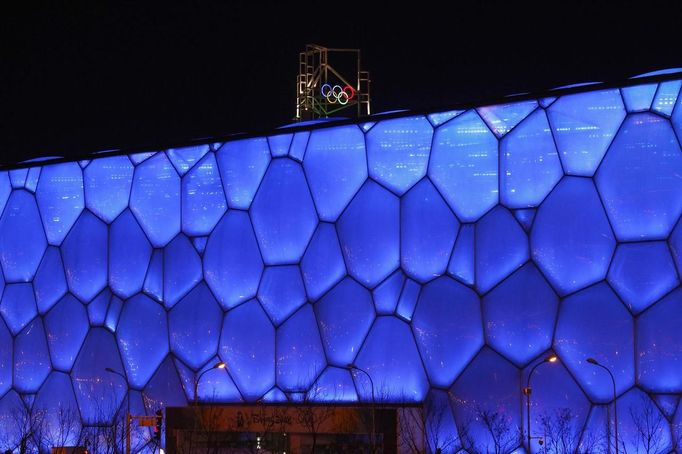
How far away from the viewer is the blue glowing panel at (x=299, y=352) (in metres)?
39.4

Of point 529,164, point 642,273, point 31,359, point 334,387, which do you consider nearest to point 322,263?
point 334,387

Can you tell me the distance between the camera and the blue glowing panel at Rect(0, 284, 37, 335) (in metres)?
46.6

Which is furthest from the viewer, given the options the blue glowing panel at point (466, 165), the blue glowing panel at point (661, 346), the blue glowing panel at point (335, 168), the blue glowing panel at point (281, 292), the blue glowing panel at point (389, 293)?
the blue glowing panel at point (281, 292)

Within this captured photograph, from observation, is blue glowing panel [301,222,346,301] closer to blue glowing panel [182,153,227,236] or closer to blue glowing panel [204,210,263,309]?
blue glowing panel [204,210,263,309]

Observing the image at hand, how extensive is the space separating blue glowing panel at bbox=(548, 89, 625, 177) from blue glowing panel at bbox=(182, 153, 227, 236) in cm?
1202

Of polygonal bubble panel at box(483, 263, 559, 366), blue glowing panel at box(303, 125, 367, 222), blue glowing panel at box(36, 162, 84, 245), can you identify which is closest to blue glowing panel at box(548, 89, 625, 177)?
polygonal bubble panel at box(483, 263, 559, 366)

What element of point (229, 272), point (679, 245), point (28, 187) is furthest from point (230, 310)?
point (679, 245)

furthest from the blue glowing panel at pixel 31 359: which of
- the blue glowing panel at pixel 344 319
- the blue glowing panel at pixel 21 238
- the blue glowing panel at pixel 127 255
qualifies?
the blue glowing panel at pixel 344 319

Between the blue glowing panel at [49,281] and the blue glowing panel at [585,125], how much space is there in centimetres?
1959

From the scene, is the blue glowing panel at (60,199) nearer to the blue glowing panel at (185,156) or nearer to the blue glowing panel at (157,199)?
the blue glowing panel at (157,199)

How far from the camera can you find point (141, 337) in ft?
142

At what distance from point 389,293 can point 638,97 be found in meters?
9.45

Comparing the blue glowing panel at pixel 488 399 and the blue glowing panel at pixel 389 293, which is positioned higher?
the blue glowing panel at pixel 389 293

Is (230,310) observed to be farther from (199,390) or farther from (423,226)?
(423,226)
